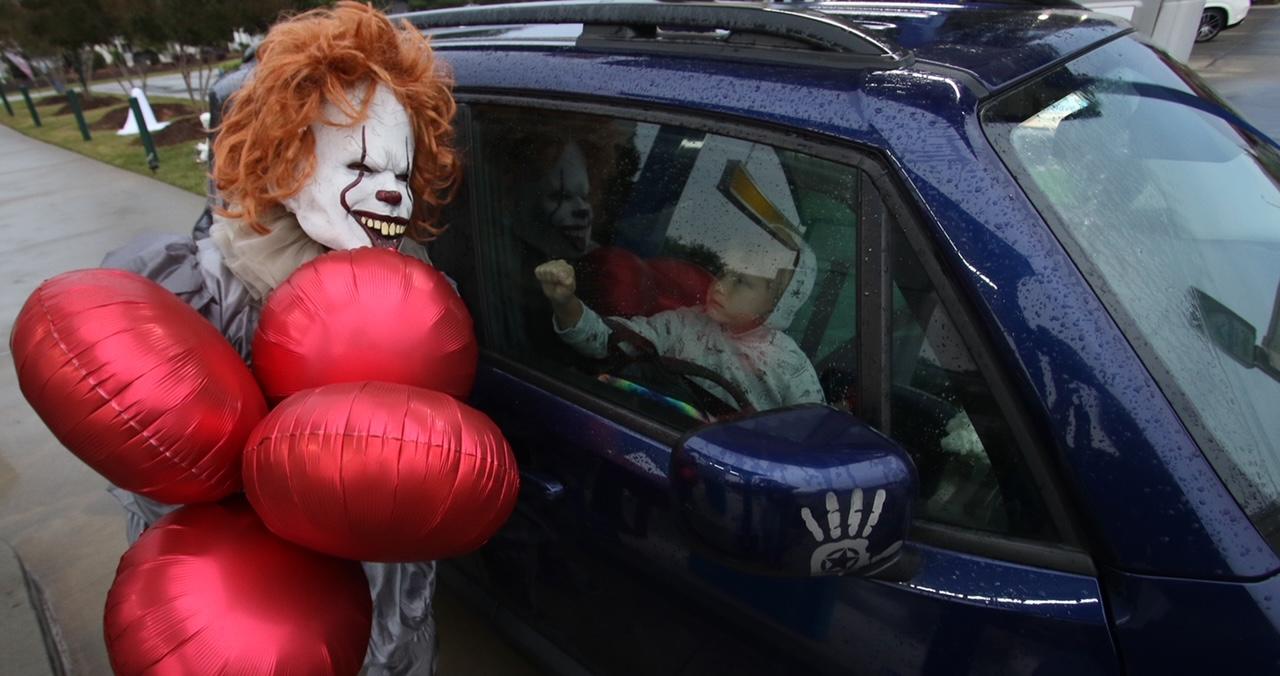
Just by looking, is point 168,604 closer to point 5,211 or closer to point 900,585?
point 900,585

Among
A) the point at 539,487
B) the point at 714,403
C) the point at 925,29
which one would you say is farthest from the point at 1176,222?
the point at 539,487

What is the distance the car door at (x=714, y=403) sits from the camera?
1134 mm

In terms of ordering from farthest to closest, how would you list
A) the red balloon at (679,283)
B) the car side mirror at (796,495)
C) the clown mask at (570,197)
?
the clown mask at (570,197) < the red balloon at (679,283) < the car side mirror at (796,495)

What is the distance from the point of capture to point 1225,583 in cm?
102

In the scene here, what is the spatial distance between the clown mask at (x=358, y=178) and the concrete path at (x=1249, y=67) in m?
7.24

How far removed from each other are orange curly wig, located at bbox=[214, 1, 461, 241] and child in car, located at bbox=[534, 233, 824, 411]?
679 mm

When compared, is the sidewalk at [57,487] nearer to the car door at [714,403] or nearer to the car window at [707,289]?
the car door at [714,403]

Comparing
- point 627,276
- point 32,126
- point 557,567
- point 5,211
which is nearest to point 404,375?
point 627,276

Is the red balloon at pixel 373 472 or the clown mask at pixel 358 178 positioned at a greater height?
the clown mask at pixel 358 178

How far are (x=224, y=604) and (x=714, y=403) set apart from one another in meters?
0.91

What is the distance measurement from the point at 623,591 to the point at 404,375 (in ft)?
2.03

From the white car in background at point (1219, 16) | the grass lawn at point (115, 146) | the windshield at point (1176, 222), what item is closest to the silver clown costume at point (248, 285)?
the windshield at point (1176, 222)

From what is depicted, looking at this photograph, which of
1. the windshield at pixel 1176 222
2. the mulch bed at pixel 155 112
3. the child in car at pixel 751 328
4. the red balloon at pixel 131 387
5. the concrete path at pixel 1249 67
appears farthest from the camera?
the mulch bed at pixel 155 112

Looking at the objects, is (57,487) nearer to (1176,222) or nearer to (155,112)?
(1176,222)
